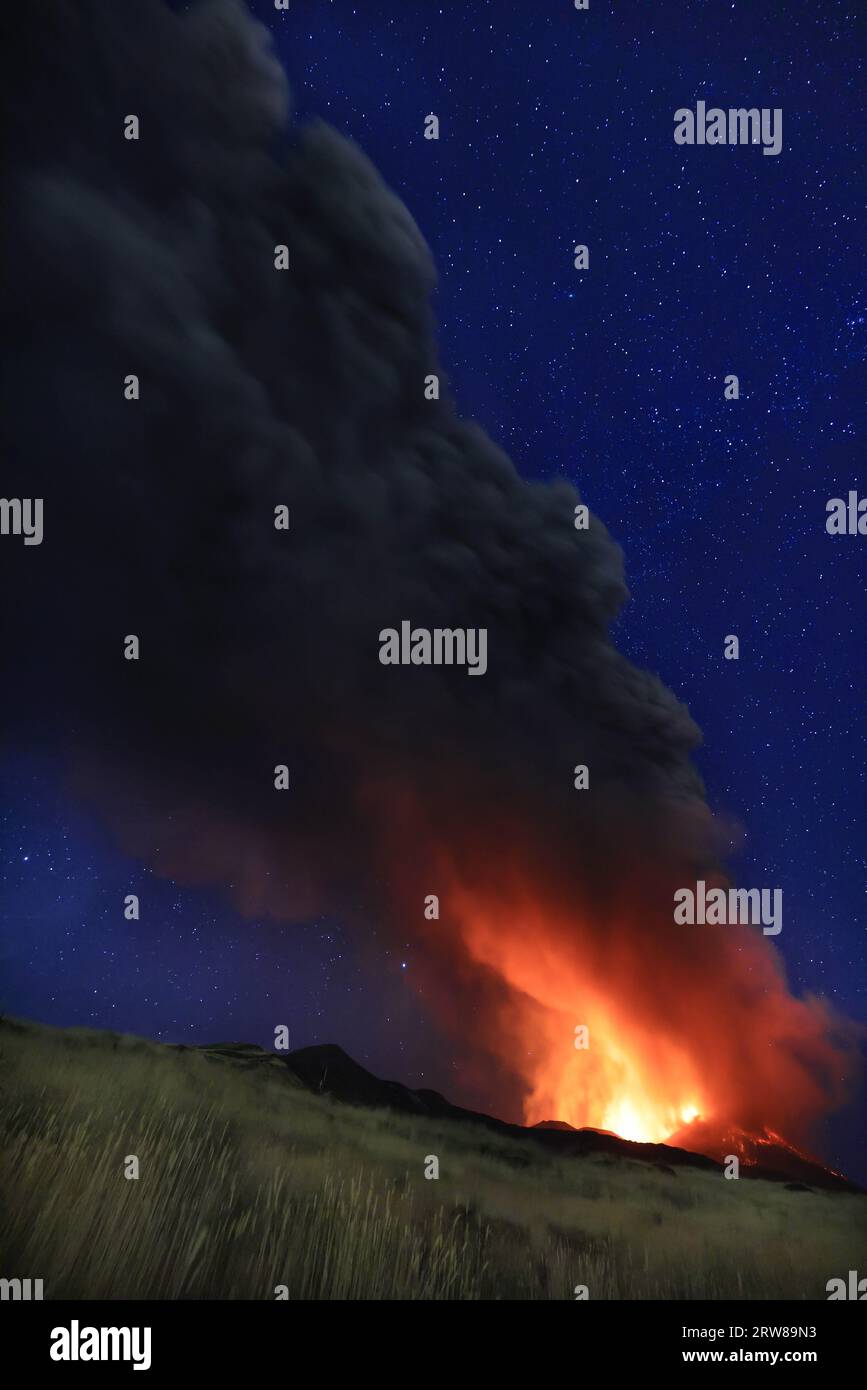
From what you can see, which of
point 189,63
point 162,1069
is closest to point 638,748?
Result: point 162,1069

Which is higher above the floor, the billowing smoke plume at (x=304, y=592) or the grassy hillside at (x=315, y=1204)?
the billowing smoke plume at (x=304, y=592)

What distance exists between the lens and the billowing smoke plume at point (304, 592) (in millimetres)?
4953

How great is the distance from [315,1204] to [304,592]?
3975mm

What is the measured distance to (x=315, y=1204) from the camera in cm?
412

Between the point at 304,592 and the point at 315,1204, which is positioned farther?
the point at 304,592

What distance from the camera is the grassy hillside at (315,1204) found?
392cm

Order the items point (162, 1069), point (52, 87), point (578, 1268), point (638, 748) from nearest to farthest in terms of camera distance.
Result: point (578, 1268), point (162, 1069), point (52, 87), point (638, 748)

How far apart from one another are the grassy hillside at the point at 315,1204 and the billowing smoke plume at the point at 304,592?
559 millimetres

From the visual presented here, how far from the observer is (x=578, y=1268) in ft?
13.6

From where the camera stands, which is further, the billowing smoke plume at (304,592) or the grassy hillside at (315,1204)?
the billowing smoke plume at (304,592)

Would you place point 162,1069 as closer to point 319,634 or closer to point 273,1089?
point 273,1089

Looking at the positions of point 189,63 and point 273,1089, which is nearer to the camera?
point 273,1089
